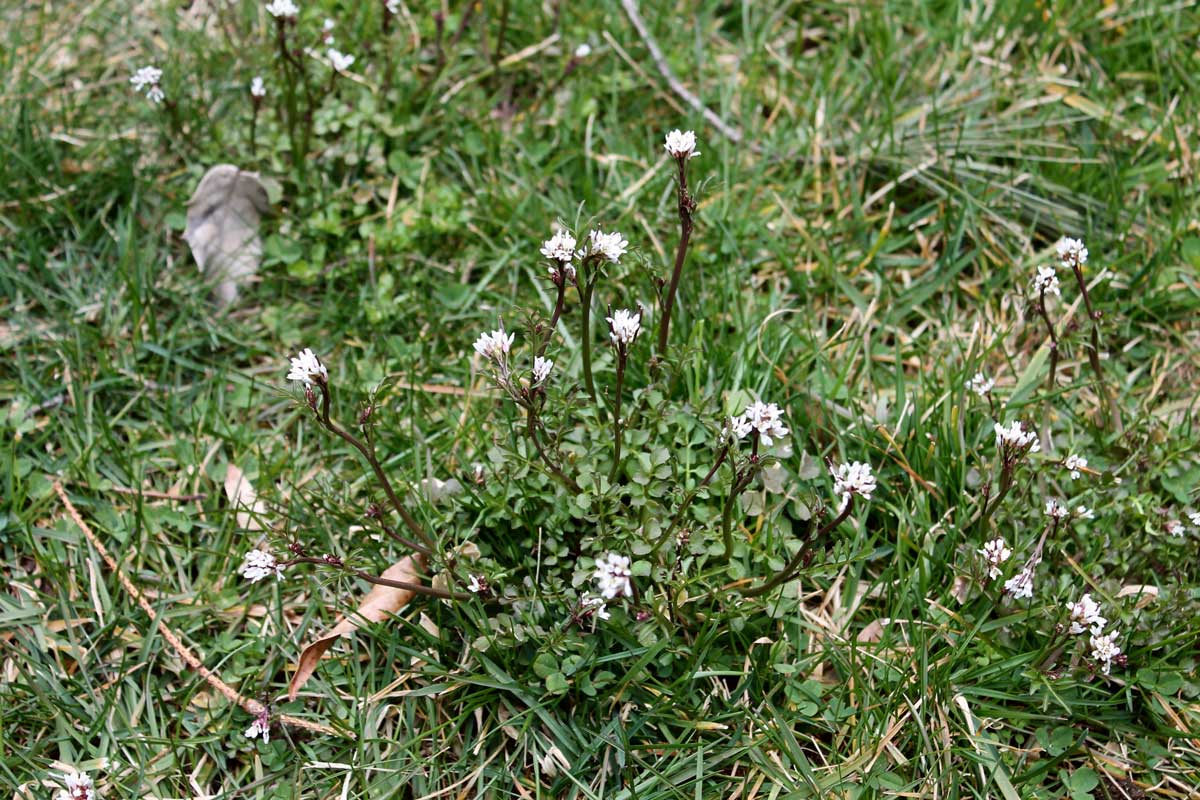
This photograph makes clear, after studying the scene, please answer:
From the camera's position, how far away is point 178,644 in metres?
2.59

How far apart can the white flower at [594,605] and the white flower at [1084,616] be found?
3.29 feet

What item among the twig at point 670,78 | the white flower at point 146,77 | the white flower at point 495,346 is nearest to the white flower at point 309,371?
the white flower at point 495,346

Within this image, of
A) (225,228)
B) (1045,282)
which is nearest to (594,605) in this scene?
(1045,282)

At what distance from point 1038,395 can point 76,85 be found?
3.26m

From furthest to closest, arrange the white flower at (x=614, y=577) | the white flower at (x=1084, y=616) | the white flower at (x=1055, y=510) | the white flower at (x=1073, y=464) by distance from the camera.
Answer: the white flower at (x=1073, y=464), the white flower at (x=1055, y=510), the white flower at (x=1084, y=616), the white flower at (x=614, y=577)

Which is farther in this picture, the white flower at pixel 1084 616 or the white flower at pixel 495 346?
the white flower at pixel 1084 616

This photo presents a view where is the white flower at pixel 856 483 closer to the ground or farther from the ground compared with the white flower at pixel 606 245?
closer to the ground

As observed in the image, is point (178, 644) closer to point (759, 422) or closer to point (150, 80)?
point (759, 422)

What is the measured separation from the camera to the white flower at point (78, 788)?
87.5 inches

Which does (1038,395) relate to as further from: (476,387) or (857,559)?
(476,387)

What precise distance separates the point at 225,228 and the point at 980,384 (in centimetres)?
228

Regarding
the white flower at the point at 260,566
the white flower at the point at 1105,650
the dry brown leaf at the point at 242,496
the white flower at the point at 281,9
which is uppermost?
the white flower at the point at 281,9

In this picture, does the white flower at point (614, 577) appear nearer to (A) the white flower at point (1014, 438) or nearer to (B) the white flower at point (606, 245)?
(B) the white flower at point (606, 245)

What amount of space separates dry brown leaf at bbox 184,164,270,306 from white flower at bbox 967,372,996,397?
2121 mm
